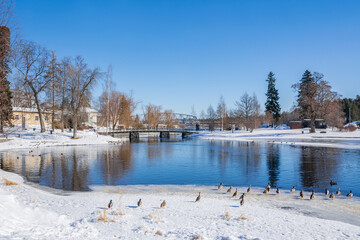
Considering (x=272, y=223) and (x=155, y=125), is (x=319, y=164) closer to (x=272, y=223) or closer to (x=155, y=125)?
(x=272, y=223)

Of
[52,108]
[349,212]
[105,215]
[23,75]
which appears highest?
[23,75]

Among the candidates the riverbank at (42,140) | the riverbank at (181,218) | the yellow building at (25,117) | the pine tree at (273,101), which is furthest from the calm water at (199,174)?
the pine tree at (273,101)

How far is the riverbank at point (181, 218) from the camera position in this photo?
802cm

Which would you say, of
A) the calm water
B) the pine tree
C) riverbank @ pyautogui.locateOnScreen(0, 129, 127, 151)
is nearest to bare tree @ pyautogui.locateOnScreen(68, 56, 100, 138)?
riverbank @ pyautogui.locateOnScreen(0, 129, 127, 151)

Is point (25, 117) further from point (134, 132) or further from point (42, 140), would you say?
point (134, 132)

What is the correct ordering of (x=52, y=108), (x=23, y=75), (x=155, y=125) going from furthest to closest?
(x=155, y=125) < (x=52, y=108) < (x=23, y=75)

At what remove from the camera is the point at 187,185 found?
57.9 ft

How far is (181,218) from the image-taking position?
32.7 feet

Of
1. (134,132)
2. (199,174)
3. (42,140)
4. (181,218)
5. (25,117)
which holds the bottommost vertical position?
(199,174)

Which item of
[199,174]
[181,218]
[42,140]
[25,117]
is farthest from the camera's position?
[25,117]

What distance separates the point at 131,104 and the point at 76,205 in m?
74.8

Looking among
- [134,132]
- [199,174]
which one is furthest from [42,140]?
[134,132]

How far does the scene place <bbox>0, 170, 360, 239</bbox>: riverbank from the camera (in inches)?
316

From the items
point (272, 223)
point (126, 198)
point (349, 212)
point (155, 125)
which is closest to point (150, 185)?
point (126, 198)
